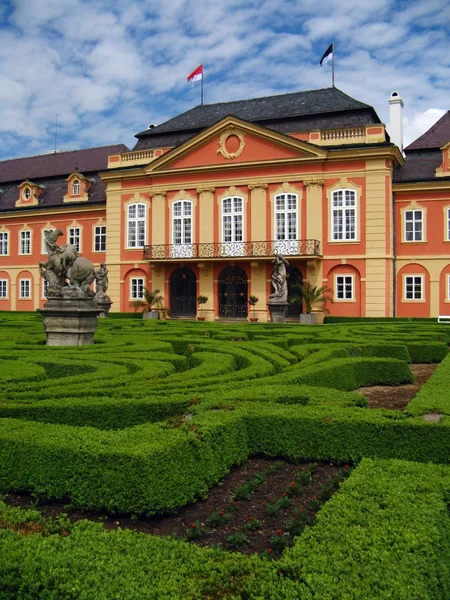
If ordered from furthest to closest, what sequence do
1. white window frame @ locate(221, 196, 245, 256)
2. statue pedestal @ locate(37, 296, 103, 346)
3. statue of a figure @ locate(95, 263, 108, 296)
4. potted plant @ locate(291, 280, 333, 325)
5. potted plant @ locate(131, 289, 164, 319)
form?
1. potted plant @ locate(131, 289, 164, 319)
2. white window frame @ locate(221, 196, 245, 256)
3. potted plant @ locate(291, 280, 333, 325)
4. statue of a figure @ locate(95, 263, 108, 296)
5. statue pedestal @ locate(37, 296, 103, 346)

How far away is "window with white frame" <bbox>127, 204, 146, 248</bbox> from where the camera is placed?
101 ft

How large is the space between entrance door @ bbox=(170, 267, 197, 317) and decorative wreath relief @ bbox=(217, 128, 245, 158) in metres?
6.01

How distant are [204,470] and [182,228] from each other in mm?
25627

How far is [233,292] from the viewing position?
95.6ft

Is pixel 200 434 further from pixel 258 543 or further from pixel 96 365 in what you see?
pixel 96 365

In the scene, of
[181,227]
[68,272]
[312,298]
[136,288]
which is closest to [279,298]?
[312,298]

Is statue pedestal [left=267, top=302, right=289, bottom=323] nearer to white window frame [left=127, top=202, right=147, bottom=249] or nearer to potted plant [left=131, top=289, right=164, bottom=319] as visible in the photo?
potted plant [left=131, top=289, right=164, bottom=319]

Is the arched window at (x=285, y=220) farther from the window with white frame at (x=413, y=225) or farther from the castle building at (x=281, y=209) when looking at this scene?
the window with white frame at (x=413, y=225)

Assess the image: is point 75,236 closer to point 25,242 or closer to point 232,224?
point 25,242

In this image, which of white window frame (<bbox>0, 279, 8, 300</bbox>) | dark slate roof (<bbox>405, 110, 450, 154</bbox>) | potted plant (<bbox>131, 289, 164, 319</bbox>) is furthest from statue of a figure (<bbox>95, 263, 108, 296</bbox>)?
Answer: dark slate roof (<bbox>405, 110, 450, 154</bbox>)

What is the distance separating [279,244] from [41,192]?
17120 millimetres

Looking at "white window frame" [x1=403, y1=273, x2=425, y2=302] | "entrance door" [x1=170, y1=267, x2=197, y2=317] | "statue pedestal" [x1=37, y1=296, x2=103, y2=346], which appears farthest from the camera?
"entrance door" [x1=170, y1=267, x2=197, y2=317]

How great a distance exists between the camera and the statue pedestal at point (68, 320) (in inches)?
471

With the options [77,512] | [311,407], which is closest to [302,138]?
[311,407]
